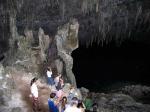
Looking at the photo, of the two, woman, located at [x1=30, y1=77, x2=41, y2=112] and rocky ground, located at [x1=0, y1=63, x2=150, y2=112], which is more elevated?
woman, located at [x1=30, y1=77, x2=41, y2=112]

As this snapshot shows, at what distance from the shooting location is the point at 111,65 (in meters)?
27.5

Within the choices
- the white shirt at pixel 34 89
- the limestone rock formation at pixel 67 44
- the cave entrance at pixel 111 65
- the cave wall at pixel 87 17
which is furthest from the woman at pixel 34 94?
the cave entrance at pixel 111 65

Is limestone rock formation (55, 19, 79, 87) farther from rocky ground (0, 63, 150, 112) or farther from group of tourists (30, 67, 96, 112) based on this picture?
group of tourists (30, 67, 96, 112)

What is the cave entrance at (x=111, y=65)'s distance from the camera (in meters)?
26.5

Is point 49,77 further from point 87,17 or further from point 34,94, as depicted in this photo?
point 87,17

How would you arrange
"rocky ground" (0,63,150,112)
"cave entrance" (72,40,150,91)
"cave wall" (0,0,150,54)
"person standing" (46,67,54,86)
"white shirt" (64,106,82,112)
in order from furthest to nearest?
"cave entrance" (72,40,150,91), "cave wall" (0,0,150,54), "person standing" (46,67,54,86), "rocky ground" (0,63,150,112), "white shirt" (64,106,82,112)

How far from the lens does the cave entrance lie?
87.1 ft

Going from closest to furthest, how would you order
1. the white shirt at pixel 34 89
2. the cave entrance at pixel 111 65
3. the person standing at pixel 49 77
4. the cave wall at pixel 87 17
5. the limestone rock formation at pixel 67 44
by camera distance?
the white shirt at pixel 34 89
the person standing at pixel 49 77
the limestone rock formation at pixel 67 44
the cave wall at pixel 87 17
the cave entrance at pixel 111 65

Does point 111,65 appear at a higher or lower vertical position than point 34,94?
lower

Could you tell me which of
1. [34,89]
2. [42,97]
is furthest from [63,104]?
[42,97]

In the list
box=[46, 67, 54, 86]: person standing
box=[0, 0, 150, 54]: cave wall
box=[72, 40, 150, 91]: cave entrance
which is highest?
box=[0, 0, 150, 54]: cave wall

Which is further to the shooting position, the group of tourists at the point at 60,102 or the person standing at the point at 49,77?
the person standing at the point at 49,77

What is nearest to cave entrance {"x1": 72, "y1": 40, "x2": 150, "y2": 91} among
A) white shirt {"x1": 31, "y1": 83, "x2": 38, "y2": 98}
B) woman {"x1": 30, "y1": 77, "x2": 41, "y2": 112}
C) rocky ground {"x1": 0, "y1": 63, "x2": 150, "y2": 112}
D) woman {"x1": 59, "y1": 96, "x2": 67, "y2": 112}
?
rocky ground {"x1": 0, "y1": 63, "x2": 150, "y2": 112}

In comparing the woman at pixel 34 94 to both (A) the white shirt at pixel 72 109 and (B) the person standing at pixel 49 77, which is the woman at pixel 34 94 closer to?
(A) the white shirt at pixel 72 109
